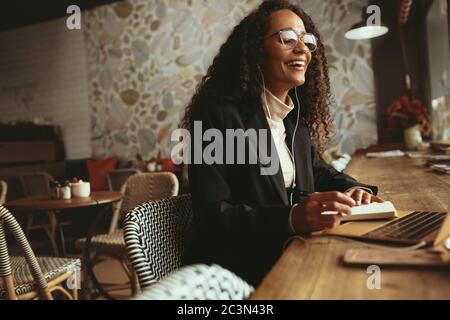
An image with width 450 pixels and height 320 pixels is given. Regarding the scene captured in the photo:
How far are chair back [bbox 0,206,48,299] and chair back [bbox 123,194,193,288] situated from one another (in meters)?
0.76

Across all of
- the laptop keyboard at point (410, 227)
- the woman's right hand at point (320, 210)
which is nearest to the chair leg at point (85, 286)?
the woman's right hand at point (320, 210)

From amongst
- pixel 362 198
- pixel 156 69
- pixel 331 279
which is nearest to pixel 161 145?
pixel 156 69

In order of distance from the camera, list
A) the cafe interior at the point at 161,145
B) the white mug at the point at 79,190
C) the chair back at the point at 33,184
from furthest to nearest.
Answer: the chair back at the point at 33,184, the white mug at the point at 79,190, the cafe interior at the point at 161,145

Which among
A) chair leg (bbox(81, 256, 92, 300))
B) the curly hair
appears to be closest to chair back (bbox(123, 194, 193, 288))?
the curly hair

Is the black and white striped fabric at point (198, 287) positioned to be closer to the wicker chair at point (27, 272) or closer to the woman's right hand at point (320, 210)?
the woman's right hand at point (320, 210)

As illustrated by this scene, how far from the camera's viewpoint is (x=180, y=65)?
5.34 metres

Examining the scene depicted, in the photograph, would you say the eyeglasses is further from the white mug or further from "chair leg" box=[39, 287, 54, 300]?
the white mug

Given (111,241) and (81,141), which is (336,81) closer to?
(111,241)

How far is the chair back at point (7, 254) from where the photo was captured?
153 cm

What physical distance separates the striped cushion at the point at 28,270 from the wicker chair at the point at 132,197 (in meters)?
0.44

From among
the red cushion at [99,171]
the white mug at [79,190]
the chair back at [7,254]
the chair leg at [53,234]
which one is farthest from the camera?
the red cushion at [99,171]

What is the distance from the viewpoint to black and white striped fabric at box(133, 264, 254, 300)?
0.52 m

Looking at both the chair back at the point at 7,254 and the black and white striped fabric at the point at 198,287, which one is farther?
the chair back at the point at 7,254
